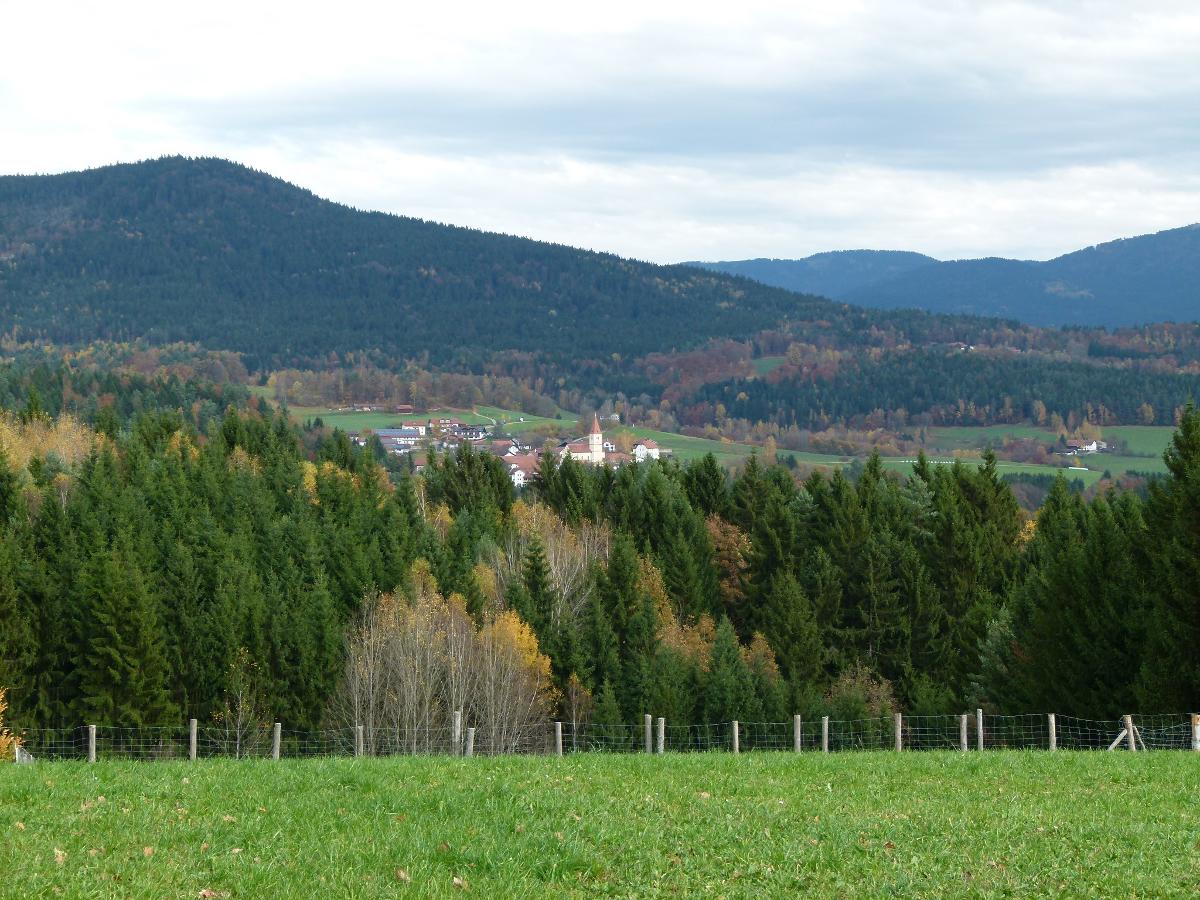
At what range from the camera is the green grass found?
11914mm

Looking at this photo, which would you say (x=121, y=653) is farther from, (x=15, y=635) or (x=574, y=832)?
(x=574, y=832)

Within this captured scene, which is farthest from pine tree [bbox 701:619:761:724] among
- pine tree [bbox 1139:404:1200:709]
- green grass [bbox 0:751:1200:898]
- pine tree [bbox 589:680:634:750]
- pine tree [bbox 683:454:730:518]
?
green grass [bbox 0:751:1200:898]

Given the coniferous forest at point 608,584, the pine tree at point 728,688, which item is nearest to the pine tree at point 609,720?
the coniferous forest at point 608,584

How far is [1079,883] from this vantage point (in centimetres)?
1245

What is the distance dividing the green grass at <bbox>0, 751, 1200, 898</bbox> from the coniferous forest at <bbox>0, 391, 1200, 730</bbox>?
19282mm

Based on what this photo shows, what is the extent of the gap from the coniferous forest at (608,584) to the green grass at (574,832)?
19282 millimetres

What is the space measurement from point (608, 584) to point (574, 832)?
59.1 m

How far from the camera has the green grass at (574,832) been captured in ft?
39.1

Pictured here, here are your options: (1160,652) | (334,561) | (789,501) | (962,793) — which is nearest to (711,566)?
(789,501)

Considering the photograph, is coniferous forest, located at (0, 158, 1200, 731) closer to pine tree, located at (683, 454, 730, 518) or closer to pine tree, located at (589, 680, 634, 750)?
pine tree, located at (683, 454, 730, 518)

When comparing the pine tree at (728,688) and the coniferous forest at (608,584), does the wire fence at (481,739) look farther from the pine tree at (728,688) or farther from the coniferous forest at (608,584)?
the coniferous forest at (608,584)

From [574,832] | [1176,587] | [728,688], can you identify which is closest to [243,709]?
[728,688]

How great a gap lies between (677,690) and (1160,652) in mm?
28684

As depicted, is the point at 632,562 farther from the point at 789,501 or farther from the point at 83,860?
the point at 83,860
